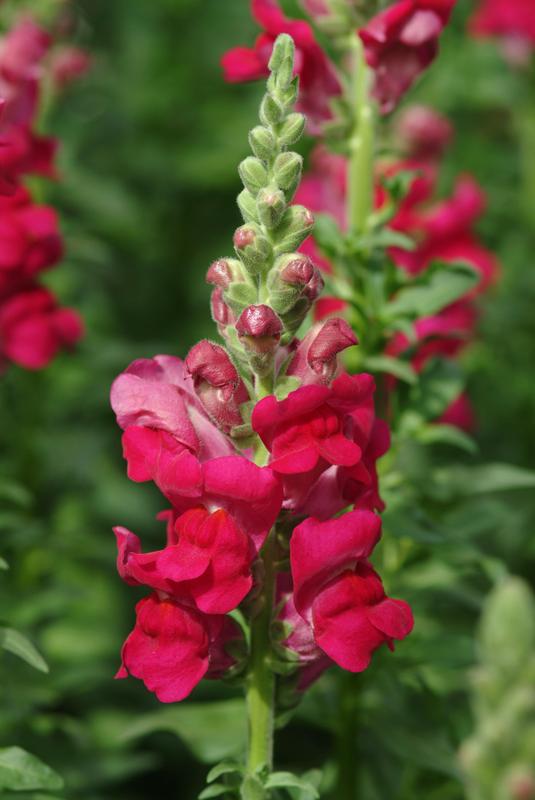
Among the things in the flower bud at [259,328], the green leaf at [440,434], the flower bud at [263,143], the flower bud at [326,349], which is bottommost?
the green leaf at [440,434]

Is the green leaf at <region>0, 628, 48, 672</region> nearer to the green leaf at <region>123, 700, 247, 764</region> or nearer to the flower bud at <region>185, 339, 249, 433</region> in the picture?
the flower bud at <region>185, 339, 249, 433</region>

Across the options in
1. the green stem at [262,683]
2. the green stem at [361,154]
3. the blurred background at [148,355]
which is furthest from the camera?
the blurred background at [148,355]

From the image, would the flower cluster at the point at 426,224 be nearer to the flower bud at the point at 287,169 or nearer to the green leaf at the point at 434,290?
the green leaf at the point at 434,290

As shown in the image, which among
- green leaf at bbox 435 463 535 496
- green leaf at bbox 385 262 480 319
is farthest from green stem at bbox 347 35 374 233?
green leaf at bbox 435 463 535 496

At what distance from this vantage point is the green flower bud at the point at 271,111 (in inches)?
59.7

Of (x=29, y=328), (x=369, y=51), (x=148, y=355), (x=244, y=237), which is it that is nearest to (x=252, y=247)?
(x=244, y=237)

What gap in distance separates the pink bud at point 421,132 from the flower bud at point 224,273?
2.04 meters

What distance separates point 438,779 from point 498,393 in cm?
122

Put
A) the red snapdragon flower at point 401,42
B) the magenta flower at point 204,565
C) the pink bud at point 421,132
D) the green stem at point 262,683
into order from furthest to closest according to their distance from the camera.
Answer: the pink bud at point 421,132 < the red snapdragon flower at point 401,42 < the green stem at point 262,683 < the magenta flower at point 204,565

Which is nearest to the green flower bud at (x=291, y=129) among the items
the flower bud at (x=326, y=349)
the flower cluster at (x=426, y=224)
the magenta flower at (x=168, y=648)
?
the flower bud at (x=326, y=349)

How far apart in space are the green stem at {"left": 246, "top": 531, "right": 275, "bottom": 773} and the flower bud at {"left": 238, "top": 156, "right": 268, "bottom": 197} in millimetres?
432

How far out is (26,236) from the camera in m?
2.36

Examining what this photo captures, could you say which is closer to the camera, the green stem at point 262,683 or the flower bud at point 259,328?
the flower bud at point 259,328

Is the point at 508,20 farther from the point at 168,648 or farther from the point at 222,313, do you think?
the point at 168,648
